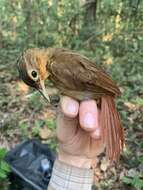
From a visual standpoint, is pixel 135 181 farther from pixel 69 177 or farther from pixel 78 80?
pixel 78 80

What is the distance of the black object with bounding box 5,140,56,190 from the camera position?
331 centimetres

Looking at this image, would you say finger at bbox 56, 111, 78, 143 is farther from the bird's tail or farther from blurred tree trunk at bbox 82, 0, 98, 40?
blurred tree trunk at bbox 82, 0, 98, 40

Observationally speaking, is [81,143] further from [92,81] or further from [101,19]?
[101,19]

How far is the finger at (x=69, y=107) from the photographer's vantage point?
1824mm

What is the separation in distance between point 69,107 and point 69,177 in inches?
14.6

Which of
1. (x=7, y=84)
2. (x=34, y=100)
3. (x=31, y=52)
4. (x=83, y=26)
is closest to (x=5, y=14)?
(x=83, y=26)

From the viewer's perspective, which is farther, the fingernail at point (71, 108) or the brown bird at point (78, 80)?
the brown bird at point (78, 80)

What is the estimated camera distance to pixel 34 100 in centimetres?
461

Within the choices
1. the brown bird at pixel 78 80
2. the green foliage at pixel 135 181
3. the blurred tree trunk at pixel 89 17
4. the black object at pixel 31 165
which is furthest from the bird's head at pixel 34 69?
the blurred tree trunk at pixel 89 17

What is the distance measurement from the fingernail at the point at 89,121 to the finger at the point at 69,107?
2.2 inches

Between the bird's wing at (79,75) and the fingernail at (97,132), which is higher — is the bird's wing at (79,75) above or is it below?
above

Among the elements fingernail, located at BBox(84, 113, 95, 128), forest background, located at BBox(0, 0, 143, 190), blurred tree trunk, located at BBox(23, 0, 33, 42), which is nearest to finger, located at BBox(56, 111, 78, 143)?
fingernail, located at BBox(84, 113, 95, 128)

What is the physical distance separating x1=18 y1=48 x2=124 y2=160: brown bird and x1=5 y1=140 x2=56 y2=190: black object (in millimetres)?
1407

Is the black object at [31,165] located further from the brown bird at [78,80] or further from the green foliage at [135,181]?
the brown bird at [78,80]
